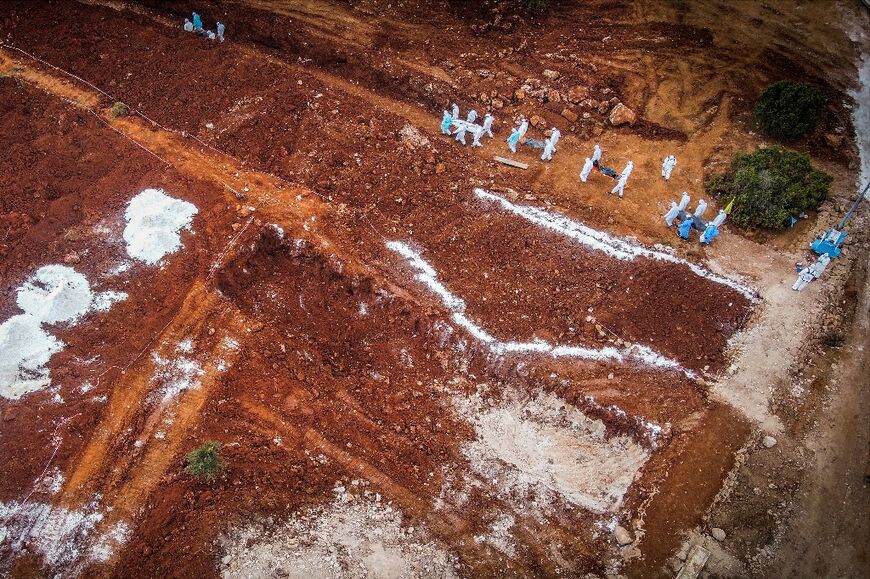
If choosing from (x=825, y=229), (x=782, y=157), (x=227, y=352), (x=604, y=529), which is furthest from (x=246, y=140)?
(x=825, y=229)

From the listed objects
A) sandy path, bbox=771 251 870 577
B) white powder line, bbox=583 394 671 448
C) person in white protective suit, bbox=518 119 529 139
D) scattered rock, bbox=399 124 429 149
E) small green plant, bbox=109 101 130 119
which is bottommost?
small green plant, bbox=109 101 130 119

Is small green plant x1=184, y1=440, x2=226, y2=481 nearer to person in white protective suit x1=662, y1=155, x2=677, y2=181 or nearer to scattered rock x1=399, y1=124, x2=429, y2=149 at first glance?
scattered rock x1=399, y1=124, x2=429, y2=149

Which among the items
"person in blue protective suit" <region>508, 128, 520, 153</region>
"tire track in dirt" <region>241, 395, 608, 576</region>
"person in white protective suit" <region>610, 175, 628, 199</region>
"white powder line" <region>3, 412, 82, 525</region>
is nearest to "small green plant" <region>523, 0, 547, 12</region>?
"person in blue protective suit" <region>508, 128, 520, 153</region>

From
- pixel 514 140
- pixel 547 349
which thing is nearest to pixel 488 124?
pixel 514 140

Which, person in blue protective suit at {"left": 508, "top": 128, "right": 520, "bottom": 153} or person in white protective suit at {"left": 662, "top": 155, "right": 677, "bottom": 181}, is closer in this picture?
person in white protective suit at {"left": 662, "top": 155, "right": 677, "bottom": 181}

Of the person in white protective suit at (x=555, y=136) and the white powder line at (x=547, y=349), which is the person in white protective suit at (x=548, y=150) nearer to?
the person in white protective suit at (x=555, y=136)

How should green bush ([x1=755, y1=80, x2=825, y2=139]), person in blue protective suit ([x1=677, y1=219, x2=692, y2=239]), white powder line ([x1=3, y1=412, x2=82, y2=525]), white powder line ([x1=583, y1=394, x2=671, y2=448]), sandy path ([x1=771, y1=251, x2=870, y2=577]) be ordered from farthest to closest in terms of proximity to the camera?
green bush ([x1=755, y1=80, x2=825, y2=139])
person in blue protective suit ([x1=677, y1=219, x2=692, y2=239])
white powder line ([x1=583, y1=394, x2=671, y2=448])
white powder line ([x1=3, y1=412, x2=82, y2=525])
sandy path ([x1=771, y1=251, x2=870, y2=577])

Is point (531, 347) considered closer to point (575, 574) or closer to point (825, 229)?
point (575, 574)
